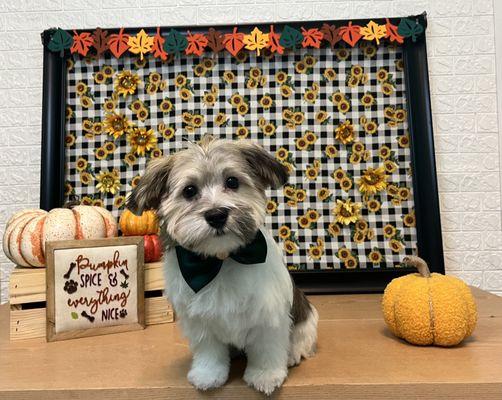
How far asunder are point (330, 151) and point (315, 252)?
433mm

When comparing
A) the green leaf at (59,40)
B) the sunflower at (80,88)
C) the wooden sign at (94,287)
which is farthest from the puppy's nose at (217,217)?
the green leaf at (59,40)

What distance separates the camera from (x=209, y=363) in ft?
3.12

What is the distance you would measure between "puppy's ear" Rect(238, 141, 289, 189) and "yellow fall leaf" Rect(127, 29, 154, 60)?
104 cm

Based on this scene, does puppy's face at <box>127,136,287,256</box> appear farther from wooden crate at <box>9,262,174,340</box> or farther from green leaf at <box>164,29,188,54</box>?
green leaf at <box>164,29,188,54</box>

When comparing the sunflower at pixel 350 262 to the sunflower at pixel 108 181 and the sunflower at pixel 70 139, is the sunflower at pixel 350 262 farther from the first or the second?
the sunflower at pixel 70 139

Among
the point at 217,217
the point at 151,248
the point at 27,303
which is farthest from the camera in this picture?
the point at 151,248

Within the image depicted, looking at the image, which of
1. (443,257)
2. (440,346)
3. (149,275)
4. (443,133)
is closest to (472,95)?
(443,133)

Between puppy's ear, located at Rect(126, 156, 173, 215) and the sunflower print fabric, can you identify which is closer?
puppy's ear, located at Rect(126, 156, 173, 215)

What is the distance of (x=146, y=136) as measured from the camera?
175 cm

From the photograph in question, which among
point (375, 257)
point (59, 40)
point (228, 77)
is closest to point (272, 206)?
point (375, 257)

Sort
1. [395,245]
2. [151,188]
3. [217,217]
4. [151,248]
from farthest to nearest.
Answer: [395,245] < [151,248] < [151,188] < [217,217]

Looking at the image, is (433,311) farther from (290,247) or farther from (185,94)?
(185,94)

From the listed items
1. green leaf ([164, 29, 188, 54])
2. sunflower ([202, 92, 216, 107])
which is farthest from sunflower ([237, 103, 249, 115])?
green leaf ([164, 29, 188, 54])

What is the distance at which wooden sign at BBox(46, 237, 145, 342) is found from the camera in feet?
4.09
